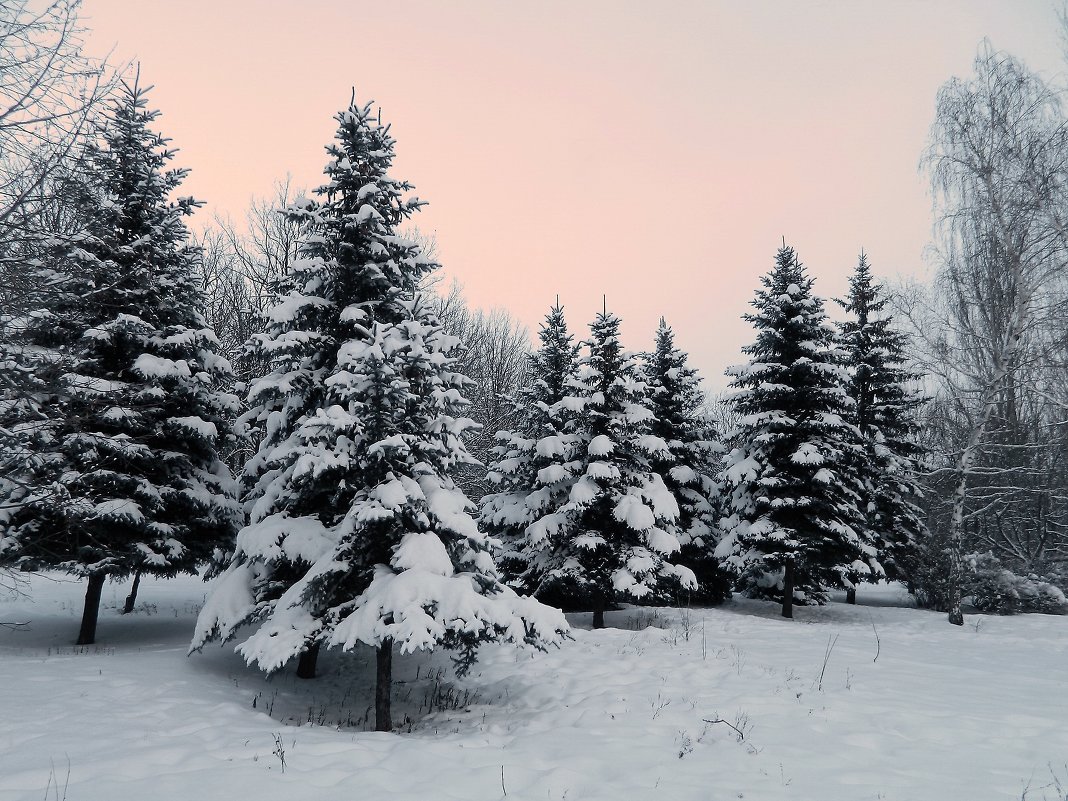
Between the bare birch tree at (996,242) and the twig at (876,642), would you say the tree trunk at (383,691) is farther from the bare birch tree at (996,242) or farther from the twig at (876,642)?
the bare birch tree at (996,242)

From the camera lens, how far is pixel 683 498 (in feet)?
72.1

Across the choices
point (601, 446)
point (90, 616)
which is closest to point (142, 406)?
point (90, 616)

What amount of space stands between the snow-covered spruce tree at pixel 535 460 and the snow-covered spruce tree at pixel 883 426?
11615 millimetres

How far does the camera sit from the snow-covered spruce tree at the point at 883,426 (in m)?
22.8

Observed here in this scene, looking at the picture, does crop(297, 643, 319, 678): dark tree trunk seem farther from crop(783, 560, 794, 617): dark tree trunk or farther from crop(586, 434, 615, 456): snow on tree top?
crop(783, 560, 794, 617): dark tree trunk

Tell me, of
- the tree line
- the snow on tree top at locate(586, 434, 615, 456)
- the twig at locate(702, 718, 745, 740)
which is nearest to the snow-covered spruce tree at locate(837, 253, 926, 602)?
the tree line

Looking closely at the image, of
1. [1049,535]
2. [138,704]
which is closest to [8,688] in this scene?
[138,704]

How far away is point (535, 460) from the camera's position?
17.3 m

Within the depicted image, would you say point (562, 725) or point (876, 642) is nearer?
point (562, 725)

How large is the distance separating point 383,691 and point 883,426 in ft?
72.8

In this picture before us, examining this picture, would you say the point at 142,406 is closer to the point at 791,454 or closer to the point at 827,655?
the point at 827,655

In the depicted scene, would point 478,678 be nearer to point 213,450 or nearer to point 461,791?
point 461,791

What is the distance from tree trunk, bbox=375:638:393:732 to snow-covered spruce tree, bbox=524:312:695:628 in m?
7.36

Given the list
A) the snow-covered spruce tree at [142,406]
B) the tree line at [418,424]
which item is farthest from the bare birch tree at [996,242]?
the snow-covered spruce tree at [142,406]
